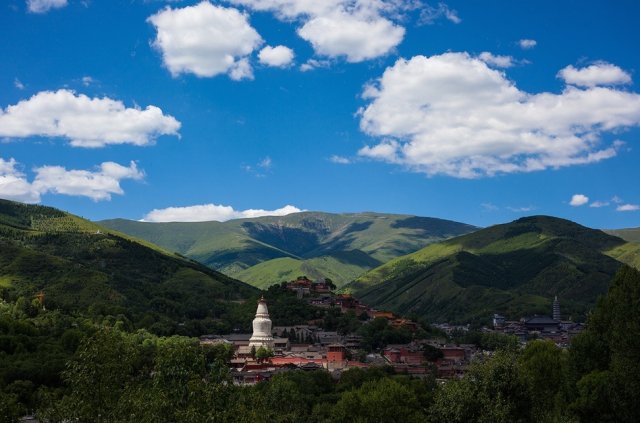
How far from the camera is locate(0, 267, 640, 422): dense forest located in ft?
143

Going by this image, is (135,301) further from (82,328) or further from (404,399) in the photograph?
(404,399)

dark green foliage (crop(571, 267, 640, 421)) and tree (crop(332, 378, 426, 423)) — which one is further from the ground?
dark green foliage (crop(571, 267, 640, 421))

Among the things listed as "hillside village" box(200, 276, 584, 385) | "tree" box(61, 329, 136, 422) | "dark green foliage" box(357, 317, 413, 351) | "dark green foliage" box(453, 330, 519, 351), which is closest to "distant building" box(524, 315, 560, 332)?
"hillside village" box(200, 276, 584, 385)

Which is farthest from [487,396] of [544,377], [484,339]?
[484,339]

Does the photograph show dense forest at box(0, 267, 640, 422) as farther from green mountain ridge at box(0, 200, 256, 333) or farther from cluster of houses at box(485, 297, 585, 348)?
cluster of houses at box(485, 297, 585, 348)

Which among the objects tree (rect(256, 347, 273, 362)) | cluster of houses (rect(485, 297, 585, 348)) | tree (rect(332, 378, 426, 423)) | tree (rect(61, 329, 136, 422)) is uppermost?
tree (rect(61, 329, 136, 422))

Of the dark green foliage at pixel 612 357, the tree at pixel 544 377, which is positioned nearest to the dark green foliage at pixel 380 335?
the tree at pixel 544 377

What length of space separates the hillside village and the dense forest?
7.47 metres

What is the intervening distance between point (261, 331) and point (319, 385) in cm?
3571

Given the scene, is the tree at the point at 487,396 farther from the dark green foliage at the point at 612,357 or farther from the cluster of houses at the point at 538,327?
the cluster of houses at the point at 538,327

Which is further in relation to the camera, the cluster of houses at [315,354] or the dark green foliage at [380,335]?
the dark green foliage at [380,335]

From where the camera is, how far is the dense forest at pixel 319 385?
4353cm

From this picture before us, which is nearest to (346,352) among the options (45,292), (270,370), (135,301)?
(270,370)

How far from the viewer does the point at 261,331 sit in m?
133
